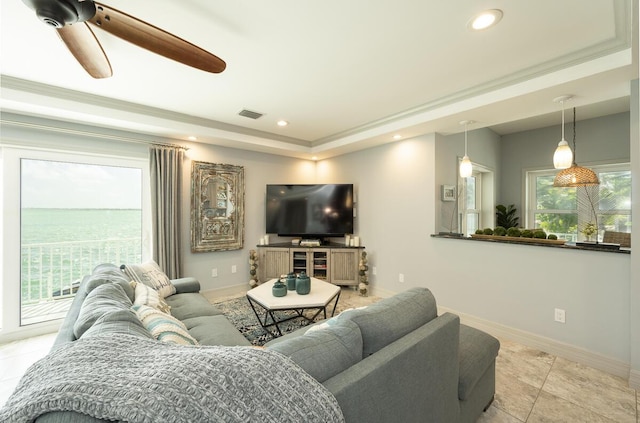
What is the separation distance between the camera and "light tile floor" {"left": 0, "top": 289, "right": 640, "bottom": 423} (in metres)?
1.76

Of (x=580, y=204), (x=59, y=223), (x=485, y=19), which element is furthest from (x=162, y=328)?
(x=580, y=204)

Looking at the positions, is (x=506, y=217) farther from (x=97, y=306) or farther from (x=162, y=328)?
(x=97, y=306)

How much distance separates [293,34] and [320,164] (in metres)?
3.42

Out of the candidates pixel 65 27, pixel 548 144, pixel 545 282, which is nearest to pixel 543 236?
pixel 545 282

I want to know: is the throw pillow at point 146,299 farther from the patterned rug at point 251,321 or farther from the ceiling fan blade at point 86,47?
the ceiling fan blade at point 86,47

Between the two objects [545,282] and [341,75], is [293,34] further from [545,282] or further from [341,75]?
[545,282]

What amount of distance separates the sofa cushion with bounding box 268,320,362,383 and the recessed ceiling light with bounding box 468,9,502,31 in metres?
1.99

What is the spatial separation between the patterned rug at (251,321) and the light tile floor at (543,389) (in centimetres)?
176

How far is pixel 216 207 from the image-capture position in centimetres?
412

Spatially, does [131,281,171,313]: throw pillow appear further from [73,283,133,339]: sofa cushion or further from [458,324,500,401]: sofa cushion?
[458,324,500,401]: sofa cushion

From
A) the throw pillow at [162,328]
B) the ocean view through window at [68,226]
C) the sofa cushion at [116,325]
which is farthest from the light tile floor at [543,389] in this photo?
the sofa cushion at [116,325]

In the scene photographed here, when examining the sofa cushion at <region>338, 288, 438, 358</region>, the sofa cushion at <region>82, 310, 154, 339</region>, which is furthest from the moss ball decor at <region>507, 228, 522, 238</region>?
the sofa cushion at <region>82, 310, 154, 339</region>

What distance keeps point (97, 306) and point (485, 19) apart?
2.73 m

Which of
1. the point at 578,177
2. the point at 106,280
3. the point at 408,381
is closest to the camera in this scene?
the point at 408,381
